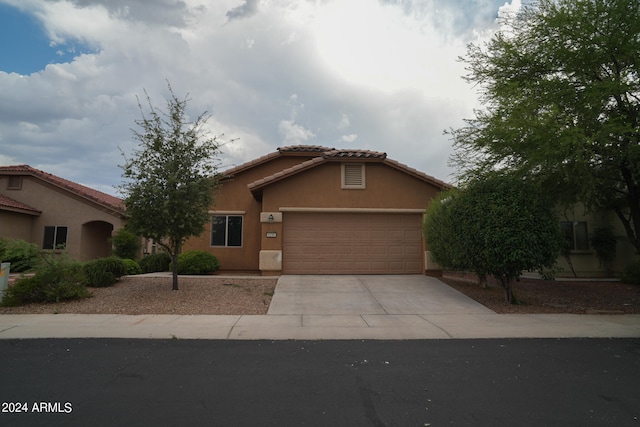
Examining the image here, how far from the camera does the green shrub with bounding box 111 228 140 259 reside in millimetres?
18250

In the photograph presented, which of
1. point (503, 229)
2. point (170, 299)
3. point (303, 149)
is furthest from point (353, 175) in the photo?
point (170, 299)

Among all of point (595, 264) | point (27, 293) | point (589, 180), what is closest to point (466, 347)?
point (589, 180)

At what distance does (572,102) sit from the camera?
11.3m

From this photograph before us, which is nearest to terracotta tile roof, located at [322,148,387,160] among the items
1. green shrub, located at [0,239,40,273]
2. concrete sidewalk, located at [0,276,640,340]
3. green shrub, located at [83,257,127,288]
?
concrete sidewalk, located at [0,276,640,340]

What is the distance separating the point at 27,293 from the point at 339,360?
29.1 feet

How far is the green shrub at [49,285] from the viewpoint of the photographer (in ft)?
33.6

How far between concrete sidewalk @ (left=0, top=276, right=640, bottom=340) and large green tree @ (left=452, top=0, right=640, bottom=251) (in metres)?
4.09

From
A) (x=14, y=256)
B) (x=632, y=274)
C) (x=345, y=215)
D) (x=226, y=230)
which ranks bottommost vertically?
(x=632, y=274)

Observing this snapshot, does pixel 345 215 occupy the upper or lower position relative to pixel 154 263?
upper

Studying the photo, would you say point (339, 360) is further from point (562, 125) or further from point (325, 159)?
point (325, 159)

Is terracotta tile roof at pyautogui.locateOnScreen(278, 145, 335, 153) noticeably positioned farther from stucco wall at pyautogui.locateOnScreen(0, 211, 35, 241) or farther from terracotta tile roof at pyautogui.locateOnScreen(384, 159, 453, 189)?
stucco wall at pyautogui.locateOnScreen(0, 211, 35, 241)

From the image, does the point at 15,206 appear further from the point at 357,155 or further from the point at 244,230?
the point at 357,155

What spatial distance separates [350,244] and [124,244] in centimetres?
1047

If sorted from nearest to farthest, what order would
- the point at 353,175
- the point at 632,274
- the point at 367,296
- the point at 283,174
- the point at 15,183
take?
the point at 367,296 < the point at 632,274 < the point at 283,174 < the point at 353,175 < the point at 15,183
